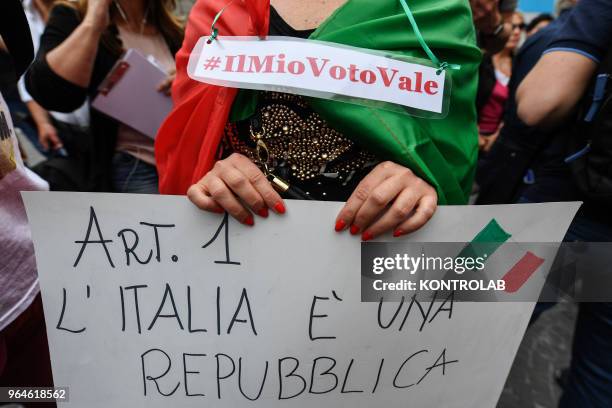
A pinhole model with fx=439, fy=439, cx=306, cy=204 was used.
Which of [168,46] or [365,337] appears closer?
[365,337]

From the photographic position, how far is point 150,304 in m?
0.64

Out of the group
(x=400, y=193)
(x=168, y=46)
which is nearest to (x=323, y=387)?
(x=400, y=193)

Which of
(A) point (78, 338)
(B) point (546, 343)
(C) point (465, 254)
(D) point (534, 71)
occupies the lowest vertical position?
(B) point (546, 343)

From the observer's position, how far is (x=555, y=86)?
93cm

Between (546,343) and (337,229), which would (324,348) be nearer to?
(337,229)

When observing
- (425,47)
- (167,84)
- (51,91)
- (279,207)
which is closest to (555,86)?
(425,47)

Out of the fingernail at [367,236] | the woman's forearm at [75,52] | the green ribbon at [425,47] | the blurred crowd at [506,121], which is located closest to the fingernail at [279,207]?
the fingernail at [367,236]

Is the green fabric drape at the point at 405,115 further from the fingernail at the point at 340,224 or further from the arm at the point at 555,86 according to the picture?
the arm at the point at 555,86

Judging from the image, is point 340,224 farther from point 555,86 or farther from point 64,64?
point 64,64

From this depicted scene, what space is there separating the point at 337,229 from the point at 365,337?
180 mm

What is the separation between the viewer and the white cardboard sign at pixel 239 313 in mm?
620

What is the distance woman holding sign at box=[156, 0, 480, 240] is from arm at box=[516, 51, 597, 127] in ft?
Result: 1.06

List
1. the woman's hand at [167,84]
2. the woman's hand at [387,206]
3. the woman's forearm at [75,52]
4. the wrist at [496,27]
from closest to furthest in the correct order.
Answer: the woman's hand at [387,206]
the woman's forearm at [75,52]
the woman's hand at [167,84]
the wrist at [496,27]

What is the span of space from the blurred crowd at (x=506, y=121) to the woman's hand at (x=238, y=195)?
1.22ft
